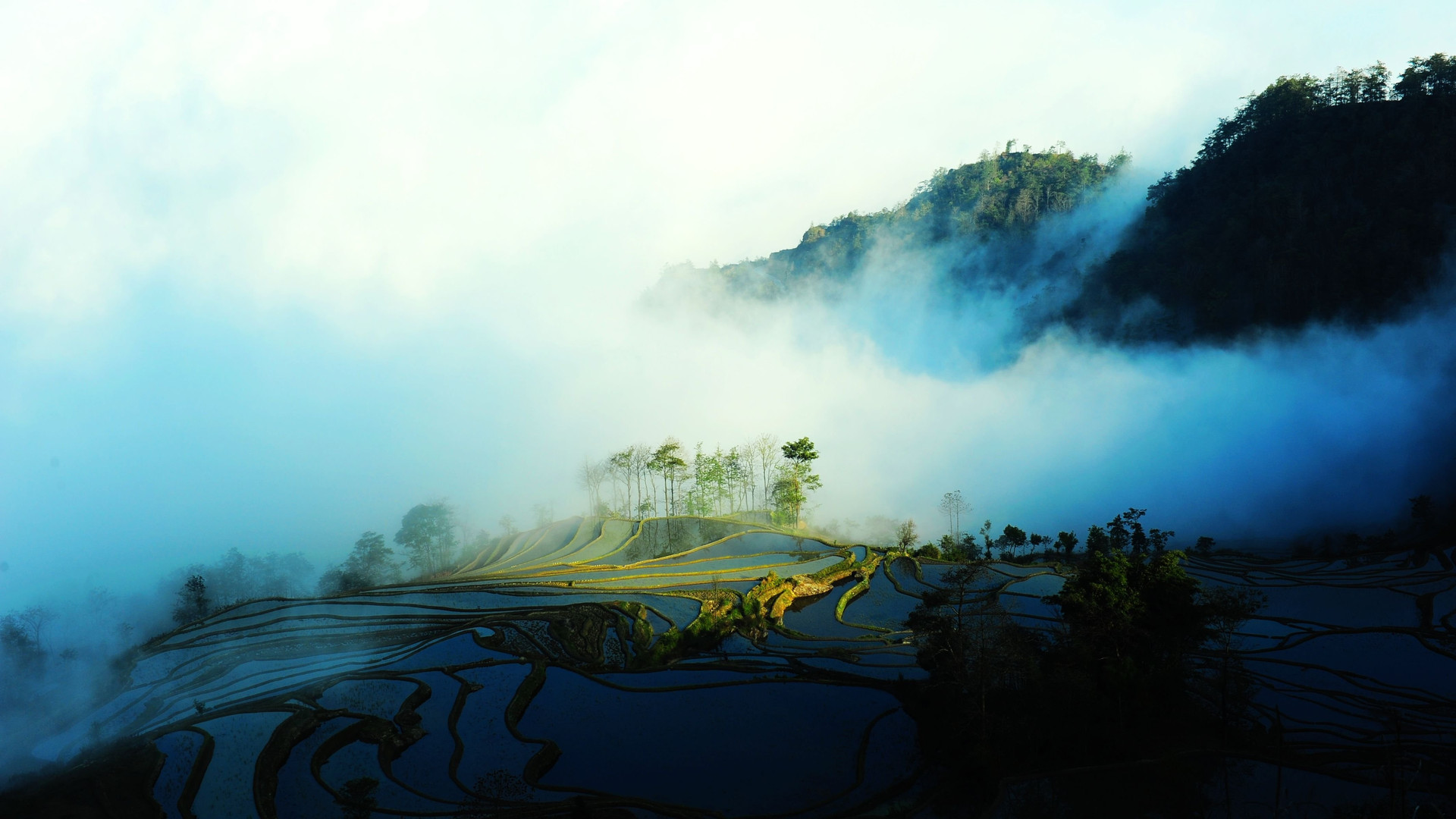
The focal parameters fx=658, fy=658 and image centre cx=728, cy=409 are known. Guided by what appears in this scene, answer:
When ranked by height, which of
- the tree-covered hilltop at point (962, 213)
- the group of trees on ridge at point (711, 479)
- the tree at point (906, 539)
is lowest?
the tree at point (906, 539)

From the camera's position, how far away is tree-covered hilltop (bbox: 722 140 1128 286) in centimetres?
12912

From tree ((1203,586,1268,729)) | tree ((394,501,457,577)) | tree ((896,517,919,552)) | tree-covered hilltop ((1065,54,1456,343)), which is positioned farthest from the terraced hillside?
tree-covered hilltop ((1065,54,1456,343))

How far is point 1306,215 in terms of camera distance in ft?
242

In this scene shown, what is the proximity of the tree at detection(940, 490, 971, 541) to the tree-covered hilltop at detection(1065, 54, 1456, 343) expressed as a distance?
34.8m

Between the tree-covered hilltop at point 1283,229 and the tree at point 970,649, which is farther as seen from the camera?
the tree-covered hilltop at point 1283,229

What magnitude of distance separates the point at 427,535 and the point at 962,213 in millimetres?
121972

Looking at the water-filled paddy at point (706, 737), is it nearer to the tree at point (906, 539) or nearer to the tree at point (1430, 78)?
the tree at point (906, 539)

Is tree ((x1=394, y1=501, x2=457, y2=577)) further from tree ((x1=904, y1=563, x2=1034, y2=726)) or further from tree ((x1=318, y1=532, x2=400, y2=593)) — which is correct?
tree ((x1=904, y1=563, x2=1034, y2=726))

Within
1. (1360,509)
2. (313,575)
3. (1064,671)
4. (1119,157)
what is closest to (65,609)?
(313,575)

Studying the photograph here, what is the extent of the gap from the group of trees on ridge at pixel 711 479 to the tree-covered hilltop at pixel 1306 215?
52.9 meters

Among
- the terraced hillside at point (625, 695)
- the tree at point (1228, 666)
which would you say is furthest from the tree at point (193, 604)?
the tree at point (1228, 666)

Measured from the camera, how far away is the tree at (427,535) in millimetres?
73062

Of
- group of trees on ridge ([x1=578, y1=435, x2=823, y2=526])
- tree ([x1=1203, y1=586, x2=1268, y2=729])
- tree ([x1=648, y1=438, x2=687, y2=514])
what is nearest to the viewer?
tree ([x1=1203, y1=586, x2=1268, y2=729])

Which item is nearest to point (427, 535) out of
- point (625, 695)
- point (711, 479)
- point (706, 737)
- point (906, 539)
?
point (711, 479)
